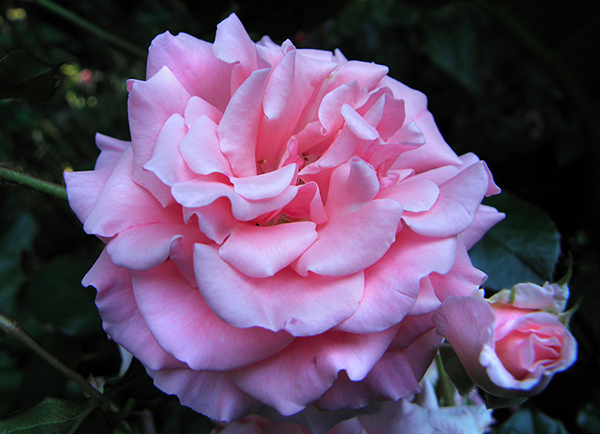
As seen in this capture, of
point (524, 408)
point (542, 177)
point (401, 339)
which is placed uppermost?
point (401, 339)

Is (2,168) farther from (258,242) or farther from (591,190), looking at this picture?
(591,190)


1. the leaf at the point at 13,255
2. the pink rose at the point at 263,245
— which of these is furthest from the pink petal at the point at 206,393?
the leaf at the point at 13,255

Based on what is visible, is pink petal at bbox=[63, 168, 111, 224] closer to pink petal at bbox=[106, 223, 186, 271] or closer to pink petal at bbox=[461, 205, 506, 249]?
pink petal at bbox=[106, 223, 186, 271]

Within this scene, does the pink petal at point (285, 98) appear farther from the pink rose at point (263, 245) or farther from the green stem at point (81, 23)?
the green stem at point (81, 23)

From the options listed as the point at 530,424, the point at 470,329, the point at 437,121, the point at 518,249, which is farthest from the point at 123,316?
the point at 437,121

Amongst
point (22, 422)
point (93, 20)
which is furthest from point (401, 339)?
point (93, 20)

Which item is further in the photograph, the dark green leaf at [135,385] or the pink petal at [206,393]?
the dark green leaf at [135,385]

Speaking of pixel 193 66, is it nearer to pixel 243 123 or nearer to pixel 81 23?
Answer: pixel 243 123
